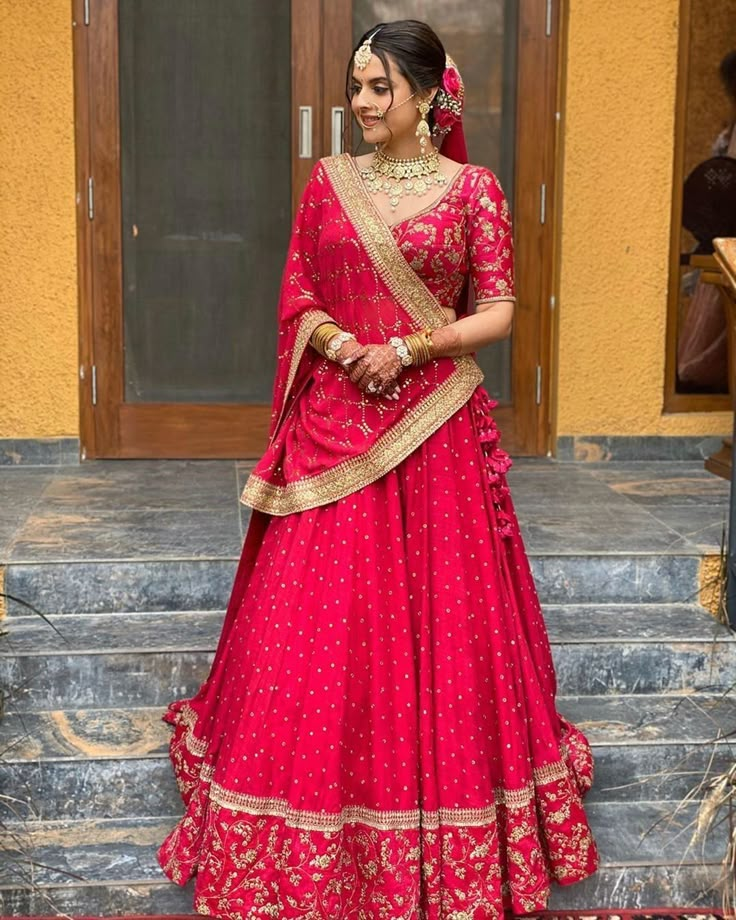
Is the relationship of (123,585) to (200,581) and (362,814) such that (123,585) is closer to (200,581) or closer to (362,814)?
(200,581)

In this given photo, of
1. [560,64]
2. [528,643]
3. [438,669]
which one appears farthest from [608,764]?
[560,64]

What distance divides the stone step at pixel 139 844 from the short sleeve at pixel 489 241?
122 cm

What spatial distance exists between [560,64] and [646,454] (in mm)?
1599

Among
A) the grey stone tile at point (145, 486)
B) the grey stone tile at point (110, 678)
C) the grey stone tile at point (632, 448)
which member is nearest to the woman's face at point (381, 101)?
the grey stone tile at point (110, 678)

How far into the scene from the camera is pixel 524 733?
3104mm

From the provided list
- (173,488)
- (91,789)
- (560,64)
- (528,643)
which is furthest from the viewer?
(560,64)

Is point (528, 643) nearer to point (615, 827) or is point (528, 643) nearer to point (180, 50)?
point (615, 827)

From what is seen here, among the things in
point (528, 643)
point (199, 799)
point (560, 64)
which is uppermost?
point (560, 64)

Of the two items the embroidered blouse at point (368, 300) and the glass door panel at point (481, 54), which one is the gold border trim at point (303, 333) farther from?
the glass door panel at point (481, 54)

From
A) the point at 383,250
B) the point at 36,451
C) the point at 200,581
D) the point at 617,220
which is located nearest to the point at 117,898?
the point at 200,581

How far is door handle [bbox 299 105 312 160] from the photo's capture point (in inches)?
219

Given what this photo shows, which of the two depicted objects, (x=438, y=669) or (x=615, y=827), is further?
(x=615, y=827)

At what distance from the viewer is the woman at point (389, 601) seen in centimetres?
298

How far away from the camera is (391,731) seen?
3018mm
